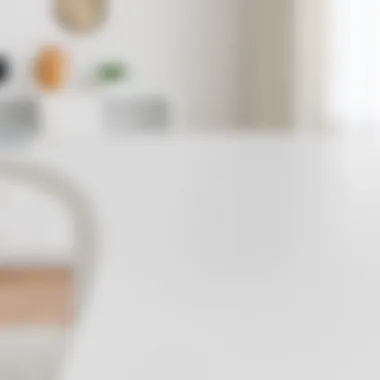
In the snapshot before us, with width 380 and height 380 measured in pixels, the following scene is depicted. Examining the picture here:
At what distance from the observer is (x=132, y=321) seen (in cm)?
42

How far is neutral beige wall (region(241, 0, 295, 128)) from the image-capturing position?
2.17m

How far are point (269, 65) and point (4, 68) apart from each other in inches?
30.7

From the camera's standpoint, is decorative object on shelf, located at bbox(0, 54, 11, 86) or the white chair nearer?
the white chair

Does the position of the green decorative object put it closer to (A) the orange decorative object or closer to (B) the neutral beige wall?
(A) the orange decorative object

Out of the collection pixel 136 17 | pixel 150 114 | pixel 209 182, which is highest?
pixel 136 17

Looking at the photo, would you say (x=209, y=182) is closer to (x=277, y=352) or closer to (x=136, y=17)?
(x=277, y=352)

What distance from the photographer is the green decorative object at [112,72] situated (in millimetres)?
2395

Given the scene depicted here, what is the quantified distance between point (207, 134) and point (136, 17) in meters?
2.03

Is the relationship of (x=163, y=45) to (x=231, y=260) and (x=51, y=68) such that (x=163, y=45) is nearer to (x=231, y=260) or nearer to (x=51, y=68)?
(x=51, y=68)

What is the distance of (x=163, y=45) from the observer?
2432 millimetres

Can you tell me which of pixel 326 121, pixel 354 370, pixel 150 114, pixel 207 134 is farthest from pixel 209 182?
pixel 150 114

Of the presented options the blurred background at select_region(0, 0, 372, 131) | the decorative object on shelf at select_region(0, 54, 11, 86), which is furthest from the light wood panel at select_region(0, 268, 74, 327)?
the decorative object on shelf at select_region(0, 54, 11, 86)

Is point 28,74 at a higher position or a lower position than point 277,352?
higher

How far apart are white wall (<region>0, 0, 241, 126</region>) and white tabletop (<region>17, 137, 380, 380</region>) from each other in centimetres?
201
